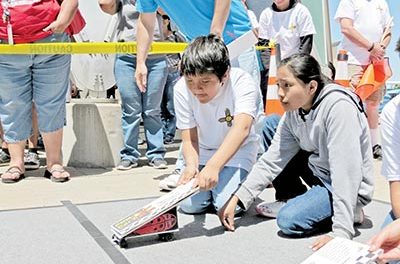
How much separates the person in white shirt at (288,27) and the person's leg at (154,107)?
43.8 inches

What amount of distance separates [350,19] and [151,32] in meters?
1.82

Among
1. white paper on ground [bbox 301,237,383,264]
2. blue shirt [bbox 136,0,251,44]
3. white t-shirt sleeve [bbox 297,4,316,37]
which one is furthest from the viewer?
white t-shirt sleeve [bbox 297,4,316,37]

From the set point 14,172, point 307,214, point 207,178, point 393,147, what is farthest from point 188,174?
point 14,172

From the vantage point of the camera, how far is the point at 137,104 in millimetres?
4043

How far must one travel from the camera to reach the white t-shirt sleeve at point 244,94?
2.53m

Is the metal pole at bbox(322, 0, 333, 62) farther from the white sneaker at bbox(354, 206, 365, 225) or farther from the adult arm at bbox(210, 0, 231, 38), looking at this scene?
the white sneaker at bbox(354, 206, 365, 225)

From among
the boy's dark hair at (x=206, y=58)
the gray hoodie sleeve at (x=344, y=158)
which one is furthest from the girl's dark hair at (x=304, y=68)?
the boy's dark hair at (x=206, y=58)

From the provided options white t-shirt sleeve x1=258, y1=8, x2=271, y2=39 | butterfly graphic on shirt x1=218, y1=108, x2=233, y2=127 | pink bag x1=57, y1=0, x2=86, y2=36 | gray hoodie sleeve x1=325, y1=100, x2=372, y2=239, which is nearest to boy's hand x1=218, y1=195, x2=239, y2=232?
butterfly graphic on shirt x1=218, y1=108, x2=233, y2=127

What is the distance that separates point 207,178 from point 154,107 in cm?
190

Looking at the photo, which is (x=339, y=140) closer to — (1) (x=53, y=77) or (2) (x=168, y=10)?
(2) (x=168, y=10)

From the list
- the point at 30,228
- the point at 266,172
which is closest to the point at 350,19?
the point at 266,172

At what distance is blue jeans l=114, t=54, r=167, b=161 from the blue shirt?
3.25ft

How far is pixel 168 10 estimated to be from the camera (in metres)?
3.03

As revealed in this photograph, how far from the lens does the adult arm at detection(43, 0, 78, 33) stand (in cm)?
338
